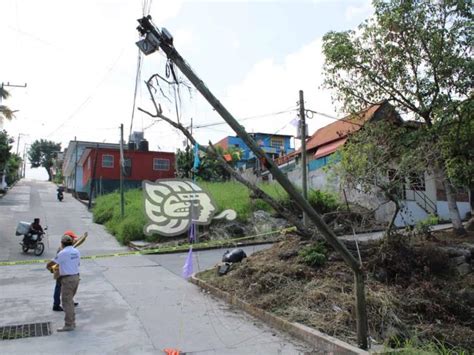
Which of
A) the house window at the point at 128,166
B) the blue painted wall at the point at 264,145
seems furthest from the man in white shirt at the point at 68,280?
the blue painted wall at the point at 264,145

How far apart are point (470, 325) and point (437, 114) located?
7.31 m

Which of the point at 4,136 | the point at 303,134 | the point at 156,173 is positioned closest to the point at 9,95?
the point at 4,136

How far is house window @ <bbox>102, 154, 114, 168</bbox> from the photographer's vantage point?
126 feet

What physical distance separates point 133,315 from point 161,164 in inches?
1319

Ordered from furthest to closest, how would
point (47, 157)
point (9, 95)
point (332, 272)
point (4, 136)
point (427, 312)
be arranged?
point (47, 157), point (4, 136), point (9, 95), point (332, 272), point (427, 312)

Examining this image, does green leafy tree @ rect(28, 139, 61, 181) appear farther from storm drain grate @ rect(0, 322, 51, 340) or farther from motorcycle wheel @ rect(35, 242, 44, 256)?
storm drain grate @ rect(0, 322, 51, 340)

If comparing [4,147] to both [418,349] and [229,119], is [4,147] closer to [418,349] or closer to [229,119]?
[229,119]

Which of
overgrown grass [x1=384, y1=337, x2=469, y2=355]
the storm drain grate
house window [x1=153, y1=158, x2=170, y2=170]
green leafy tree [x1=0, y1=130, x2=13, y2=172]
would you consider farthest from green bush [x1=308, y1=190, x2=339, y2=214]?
green leafy tree [x1=0, y1=130, x2=13, y2=172]

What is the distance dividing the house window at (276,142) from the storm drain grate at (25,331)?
40527 millimetres

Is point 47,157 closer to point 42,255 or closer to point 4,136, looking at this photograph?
point 4,136

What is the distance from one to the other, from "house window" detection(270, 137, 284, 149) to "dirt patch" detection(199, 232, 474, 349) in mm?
35990

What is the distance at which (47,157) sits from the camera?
3816 inches

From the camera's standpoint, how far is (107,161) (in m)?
38.4

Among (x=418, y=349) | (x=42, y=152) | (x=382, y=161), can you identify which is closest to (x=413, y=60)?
(x=382, y=161)
